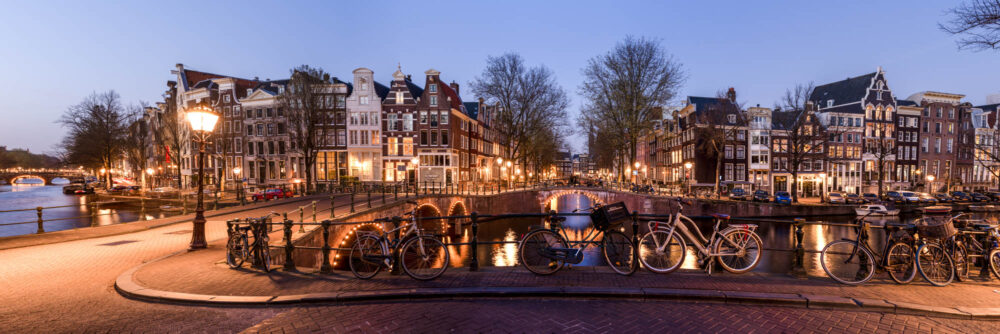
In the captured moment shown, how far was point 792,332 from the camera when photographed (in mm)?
4328

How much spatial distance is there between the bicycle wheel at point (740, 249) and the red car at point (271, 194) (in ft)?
88.7

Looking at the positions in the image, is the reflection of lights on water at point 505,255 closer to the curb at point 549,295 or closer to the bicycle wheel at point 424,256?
the bicycle wheel at point 424,256

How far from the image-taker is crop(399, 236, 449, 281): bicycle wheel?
6316 mm

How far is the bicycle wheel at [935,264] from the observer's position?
5.96 metres

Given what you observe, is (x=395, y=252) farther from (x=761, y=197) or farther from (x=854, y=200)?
(x=854, y=200)

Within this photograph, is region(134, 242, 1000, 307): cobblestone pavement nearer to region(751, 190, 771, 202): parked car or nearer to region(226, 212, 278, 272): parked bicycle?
region(226, 212, 278, 272): parked bicycle

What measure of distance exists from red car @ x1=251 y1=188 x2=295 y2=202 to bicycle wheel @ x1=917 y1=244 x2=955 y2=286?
29.4 metres

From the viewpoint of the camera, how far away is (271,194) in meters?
27.5

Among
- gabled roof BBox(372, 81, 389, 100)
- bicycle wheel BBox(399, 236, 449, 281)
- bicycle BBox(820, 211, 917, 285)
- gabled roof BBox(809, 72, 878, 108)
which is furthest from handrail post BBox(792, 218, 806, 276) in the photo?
gabled roof BBox(809, 72, 878, 108)

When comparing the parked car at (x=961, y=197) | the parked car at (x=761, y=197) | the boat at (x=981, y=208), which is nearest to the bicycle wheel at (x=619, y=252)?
the parked car at (x=761, y=197)

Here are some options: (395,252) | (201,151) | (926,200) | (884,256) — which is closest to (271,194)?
(201,151)

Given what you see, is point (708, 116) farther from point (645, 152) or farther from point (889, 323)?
point (889, 323)

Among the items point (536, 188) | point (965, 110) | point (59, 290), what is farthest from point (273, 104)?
point (965, 110)

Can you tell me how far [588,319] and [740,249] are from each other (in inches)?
131
